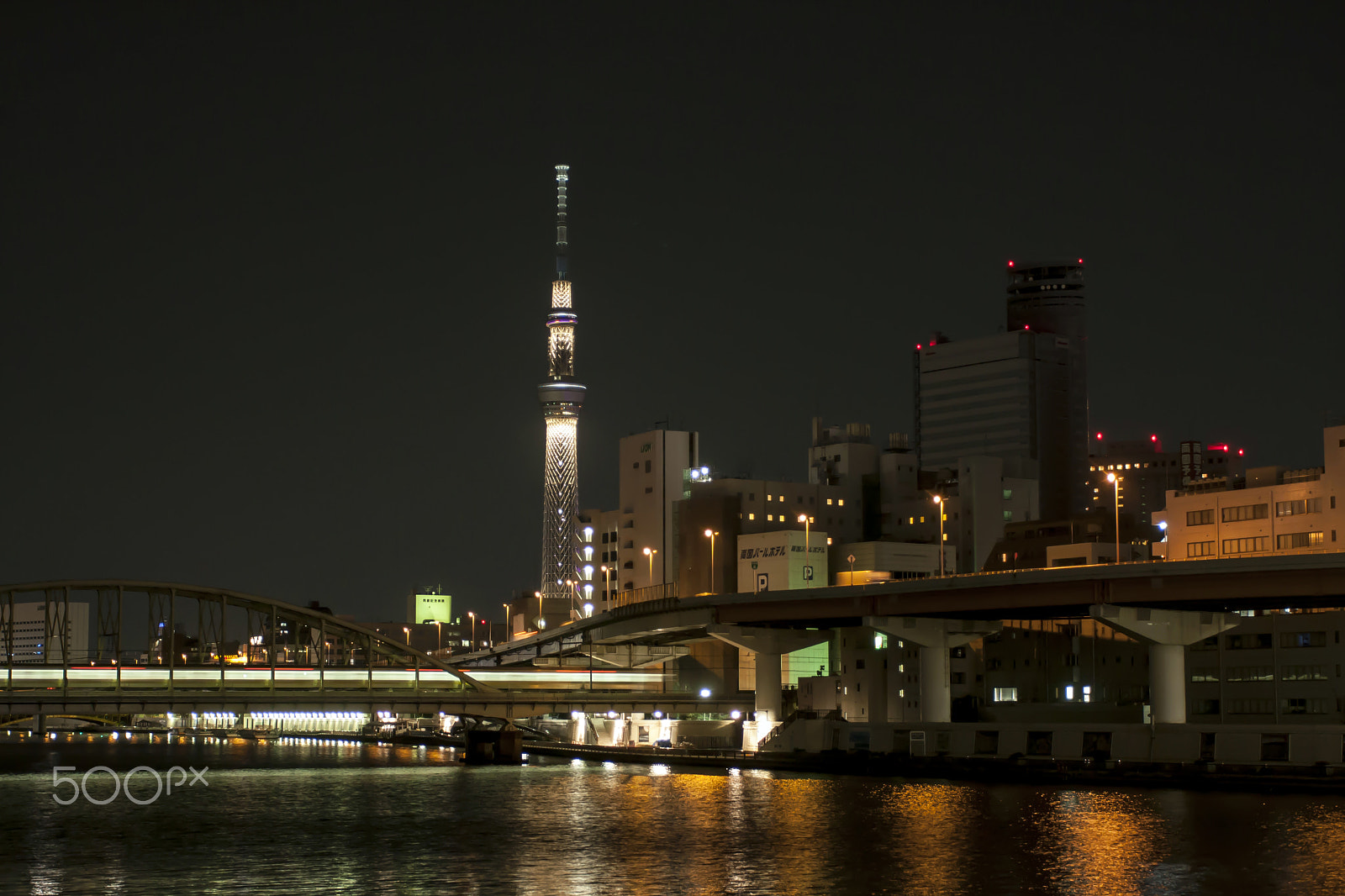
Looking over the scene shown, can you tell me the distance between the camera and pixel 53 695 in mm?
110250

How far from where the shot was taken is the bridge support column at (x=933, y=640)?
11869 centimetres

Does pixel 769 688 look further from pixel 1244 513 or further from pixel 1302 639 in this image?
pixel 1244 513

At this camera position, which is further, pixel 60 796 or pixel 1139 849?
pixel 60 796

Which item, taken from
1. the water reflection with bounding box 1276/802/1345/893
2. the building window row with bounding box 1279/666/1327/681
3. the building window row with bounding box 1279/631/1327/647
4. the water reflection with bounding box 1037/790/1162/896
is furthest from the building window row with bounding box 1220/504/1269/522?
the water reflection with bounding box 1276/802/1345/893

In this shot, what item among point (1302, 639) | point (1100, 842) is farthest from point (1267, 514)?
point (1100, 842)

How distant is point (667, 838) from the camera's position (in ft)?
242

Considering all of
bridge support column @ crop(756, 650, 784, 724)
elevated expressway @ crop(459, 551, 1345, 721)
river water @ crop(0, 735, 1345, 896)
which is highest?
elevated expressway @ crop(459, 551, 1345, 721)

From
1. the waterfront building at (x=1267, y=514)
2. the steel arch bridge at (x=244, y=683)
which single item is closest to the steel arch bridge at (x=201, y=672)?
the steel arch bridge at (x=244, y=683)

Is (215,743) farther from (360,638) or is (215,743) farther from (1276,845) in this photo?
(1276,845)

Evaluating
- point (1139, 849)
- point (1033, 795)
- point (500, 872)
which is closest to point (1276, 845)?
point (1139, 849)

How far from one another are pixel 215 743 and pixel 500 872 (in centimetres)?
13834

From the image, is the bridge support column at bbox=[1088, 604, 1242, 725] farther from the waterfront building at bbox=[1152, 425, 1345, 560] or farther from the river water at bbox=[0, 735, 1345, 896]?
the waterfront building at bbox=[1152, 425, 1345, 560]

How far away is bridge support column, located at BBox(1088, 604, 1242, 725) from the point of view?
4038 inches

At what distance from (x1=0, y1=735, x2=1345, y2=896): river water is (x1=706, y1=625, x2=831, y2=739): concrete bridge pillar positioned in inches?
861
